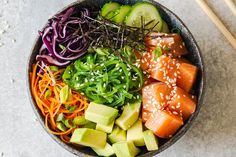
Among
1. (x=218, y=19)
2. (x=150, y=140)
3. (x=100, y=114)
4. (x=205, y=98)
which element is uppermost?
(x=100, y=114)

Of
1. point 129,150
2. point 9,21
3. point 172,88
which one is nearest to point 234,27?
point 172,88

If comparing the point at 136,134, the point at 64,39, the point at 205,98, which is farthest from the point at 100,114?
the point at 205,98

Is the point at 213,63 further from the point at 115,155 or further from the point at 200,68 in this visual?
the point at 115,155

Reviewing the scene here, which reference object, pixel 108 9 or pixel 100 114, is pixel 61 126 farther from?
pixel 108 9

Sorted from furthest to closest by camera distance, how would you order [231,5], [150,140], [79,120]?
1. [231,5]
2. [79,120]
3. [150,140]

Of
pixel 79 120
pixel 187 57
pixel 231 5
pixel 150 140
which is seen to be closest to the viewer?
pixel 150 140

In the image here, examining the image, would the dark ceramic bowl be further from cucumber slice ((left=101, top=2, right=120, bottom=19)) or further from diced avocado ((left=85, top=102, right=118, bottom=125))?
diced avocado ((left=85, top=102, right=118, bottom=125))

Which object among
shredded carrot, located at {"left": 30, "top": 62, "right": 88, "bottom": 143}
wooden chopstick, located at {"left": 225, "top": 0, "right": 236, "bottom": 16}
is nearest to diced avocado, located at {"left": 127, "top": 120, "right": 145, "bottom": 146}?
shredded carrot, located at {"left": 30, "top": 62, "right": 88, "bottom": 143}

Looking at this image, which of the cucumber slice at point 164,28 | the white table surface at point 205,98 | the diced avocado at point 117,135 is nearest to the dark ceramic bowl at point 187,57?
the cucumber slice at point 164,28
